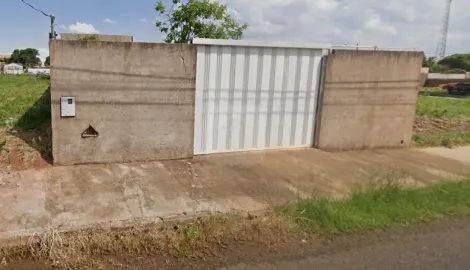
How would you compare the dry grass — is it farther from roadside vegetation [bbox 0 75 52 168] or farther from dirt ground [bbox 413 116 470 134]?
dirt ground [bbox 413 116 470 134]

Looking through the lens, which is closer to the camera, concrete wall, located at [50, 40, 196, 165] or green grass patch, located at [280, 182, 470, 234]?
green grass patch, located at [280, 182, 470, 234]

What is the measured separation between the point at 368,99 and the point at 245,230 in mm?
4565

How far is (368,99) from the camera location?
7.27 metres

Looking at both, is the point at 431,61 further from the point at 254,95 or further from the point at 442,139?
the point at 254,95

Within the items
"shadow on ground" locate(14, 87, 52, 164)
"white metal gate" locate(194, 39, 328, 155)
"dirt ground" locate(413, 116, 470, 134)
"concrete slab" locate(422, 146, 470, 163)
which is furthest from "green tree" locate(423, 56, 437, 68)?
"shadow on ground" locate(14, 87, 52, 164)

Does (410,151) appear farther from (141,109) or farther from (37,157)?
(37,157)

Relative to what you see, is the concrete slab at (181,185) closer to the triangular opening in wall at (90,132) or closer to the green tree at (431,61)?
the triangular opening in wall at (90,132)

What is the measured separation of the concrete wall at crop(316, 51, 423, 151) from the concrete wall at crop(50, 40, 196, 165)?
109 inches

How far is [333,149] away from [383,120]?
1.29m

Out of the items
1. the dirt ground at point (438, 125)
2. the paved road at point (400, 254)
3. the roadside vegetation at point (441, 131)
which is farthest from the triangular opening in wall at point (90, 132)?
the dirt ground at point (438, 125)

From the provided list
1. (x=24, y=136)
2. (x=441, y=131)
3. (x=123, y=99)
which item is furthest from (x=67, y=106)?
(x=441, y=131)

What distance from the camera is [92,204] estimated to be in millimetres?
4195

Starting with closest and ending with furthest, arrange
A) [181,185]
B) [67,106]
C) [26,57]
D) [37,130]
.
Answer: [181,185], [67,106], [37,130], [26,57]

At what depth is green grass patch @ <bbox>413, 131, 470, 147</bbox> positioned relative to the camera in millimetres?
8240
